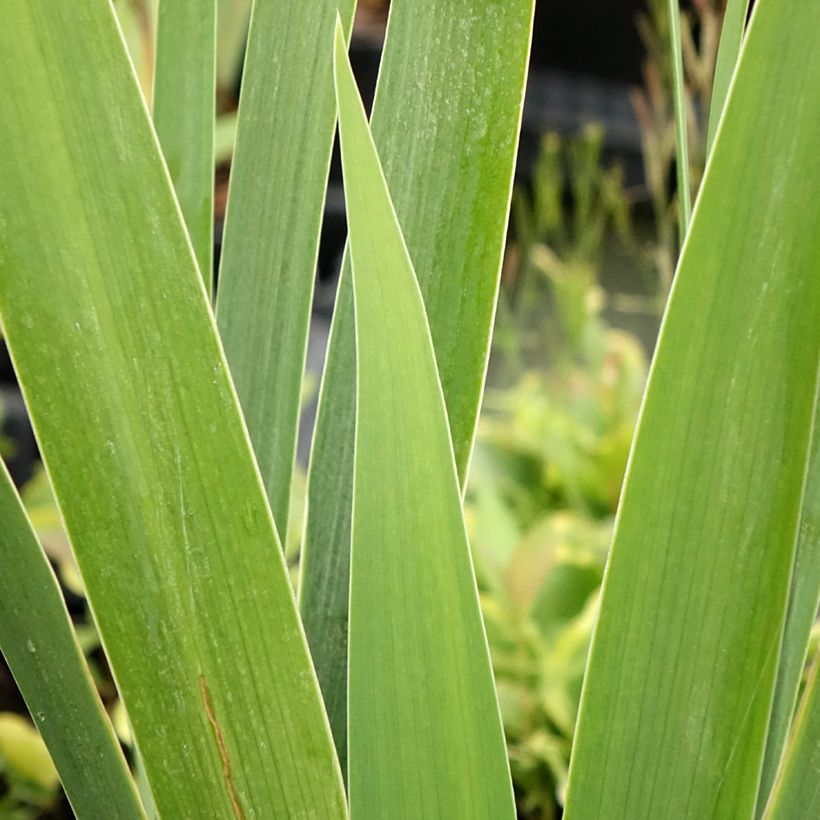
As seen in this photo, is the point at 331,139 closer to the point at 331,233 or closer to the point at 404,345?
the point at 404,345

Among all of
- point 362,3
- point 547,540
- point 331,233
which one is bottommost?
point 547,540

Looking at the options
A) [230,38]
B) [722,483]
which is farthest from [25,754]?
[230,38]

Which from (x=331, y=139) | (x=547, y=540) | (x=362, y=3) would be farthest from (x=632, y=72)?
(x=331, y=139)

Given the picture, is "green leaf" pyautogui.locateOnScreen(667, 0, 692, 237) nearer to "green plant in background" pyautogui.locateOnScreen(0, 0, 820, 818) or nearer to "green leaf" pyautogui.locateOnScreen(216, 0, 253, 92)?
"green plant in background" pyautogui.locateOnScreen(0, 0, 820, 818)

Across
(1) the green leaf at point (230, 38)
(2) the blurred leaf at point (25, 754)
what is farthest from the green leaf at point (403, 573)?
(1) the green leaf at point (230, 38)

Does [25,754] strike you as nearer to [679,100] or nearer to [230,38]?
[679,100]

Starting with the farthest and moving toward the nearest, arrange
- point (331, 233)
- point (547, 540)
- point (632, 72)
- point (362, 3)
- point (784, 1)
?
point (632, 72)
point (362, 3)
point (331, 233)
point (547, 540)
point (784, 1)
